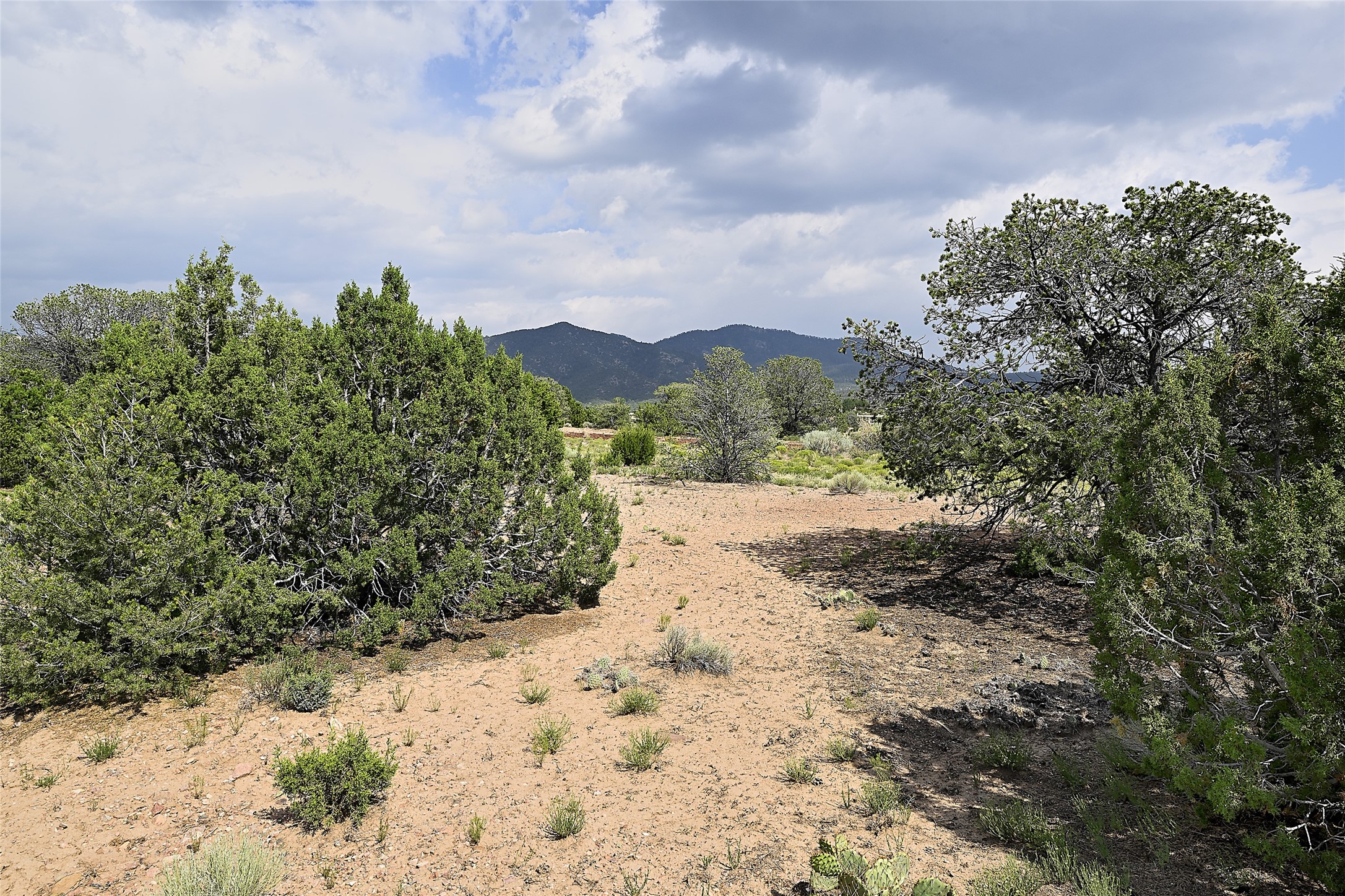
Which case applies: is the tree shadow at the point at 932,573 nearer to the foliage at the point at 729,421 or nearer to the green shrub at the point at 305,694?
the green shrub at the point at 305,694

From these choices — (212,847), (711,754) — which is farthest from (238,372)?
(711,754)

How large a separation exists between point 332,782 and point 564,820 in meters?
1.53

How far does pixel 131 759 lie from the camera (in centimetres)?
486

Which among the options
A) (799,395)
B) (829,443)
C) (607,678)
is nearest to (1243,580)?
(607,678)

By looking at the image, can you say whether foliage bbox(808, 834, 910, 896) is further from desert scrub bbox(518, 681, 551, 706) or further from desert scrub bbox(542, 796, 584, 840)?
desert scrub bbox(518, 681, 551, 706)

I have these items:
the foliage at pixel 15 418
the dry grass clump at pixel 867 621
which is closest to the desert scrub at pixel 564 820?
the dry grass clump at pixel 867 621

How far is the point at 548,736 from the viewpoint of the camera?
17.0ft

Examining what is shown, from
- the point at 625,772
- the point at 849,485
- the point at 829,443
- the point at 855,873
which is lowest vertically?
the point at 625,772

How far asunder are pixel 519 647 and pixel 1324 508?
22.1 ft

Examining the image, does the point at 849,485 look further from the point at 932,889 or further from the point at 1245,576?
the point at 932,889

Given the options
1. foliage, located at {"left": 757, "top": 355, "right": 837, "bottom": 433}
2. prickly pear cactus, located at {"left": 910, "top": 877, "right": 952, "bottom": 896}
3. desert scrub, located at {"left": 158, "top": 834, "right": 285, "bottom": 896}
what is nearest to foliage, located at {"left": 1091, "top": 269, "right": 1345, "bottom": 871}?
prickly pear cactus, located at {"left": 910, "top": 877, "right": 952, "bottom": 896}

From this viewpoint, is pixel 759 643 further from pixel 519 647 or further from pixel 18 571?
pixel 18 571

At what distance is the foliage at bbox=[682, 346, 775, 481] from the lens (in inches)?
825

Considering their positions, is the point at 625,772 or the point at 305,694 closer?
the point at 625,772
